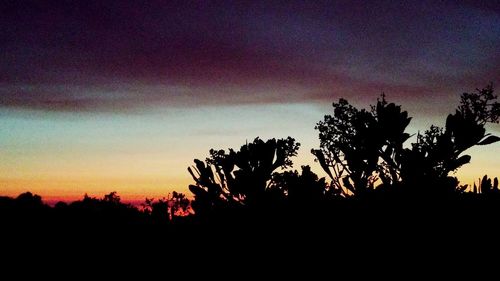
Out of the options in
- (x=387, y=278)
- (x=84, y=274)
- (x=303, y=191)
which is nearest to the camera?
(x=84, y=274)

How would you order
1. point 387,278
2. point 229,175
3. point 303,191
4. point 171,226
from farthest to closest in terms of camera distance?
point 229,175 → point 303,191 → point 171,226 → point 387,278

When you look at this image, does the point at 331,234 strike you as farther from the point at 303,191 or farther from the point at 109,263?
the point at 109,263

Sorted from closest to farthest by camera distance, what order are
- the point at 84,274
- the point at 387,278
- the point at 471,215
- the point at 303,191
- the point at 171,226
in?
the point at 84,274, the point at 387,278, the point at 471,215, the point at 171,226, the point at 303,191

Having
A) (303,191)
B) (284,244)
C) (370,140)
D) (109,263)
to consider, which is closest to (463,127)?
(370,140)

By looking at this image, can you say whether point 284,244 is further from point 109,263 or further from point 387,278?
point 109,263

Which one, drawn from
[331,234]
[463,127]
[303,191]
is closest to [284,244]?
[331,234]

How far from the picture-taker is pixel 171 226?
854cm

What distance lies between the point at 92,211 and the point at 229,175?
3.94 m

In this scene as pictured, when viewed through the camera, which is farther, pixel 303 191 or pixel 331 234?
pixel 303 191

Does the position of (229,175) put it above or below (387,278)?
above

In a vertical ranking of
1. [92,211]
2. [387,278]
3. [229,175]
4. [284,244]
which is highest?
[229,175]

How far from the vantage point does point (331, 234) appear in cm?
791

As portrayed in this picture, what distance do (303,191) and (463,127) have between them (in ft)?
10.7

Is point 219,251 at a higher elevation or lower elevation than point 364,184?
lower
